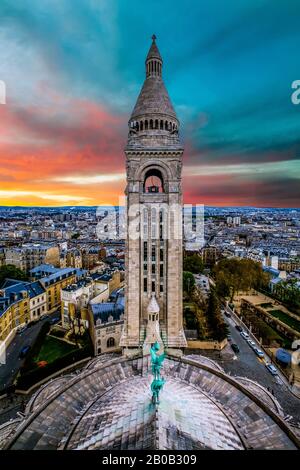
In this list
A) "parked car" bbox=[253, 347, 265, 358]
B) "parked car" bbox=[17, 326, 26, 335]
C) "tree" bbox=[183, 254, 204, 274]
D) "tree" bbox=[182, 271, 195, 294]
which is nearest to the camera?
"parked car" bbox=[253, 347, 265, 358]

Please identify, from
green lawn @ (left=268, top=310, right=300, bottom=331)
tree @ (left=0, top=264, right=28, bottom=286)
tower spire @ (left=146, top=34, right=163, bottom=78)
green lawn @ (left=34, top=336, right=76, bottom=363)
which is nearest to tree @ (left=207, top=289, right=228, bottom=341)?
green lawn @ (left=268, top=310, right=300, bottom=331)

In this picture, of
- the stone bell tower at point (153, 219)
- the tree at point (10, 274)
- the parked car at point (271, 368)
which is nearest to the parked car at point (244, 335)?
the parked car at point (271, 368)

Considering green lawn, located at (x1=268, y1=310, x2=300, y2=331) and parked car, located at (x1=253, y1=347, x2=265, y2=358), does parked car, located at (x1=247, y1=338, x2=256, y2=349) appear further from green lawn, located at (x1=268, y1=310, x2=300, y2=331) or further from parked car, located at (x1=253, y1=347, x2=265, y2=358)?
green lawn, located at (x1=268, y1=310, x2=300, y2=331)

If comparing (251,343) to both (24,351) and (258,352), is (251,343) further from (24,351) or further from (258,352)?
(24,351)

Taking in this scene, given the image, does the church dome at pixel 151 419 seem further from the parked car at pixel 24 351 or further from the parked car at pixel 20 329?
the parked car at pixel 20 329

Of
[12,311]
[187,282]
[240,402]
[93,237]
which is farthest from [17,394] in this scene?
[93,237]

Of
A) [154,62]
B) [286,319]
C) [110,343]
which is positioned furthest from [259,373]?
[154,62]
